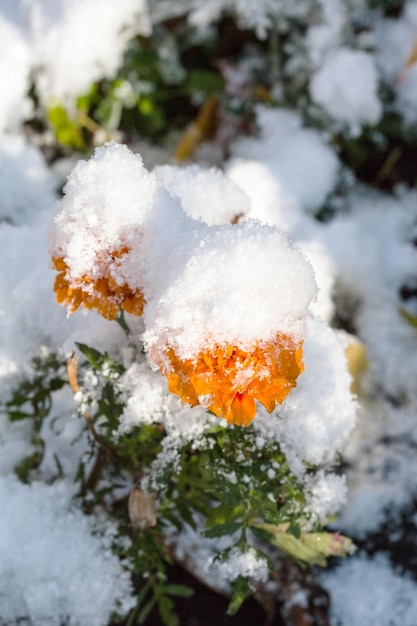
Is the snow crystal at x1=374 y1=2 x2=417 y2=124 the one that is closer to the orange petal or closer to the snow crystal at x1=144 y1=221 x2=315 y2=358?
the snow crystal at x1=144 y1=221 x2=315 y2=358

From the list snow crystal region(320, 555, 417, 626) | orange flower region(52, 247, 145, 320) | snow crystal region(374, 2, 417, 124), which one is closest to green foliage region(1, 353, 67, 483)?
orange flower region(52, 247, 145, 320)

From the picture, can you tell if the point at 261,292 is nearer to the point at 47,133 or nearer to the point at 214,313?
the point at 214,313

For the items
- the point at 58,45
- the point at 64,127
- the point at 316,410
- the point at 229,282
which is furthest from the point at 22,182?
the point at 229,282

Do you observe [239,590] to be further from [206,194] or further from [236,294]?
[206,194]

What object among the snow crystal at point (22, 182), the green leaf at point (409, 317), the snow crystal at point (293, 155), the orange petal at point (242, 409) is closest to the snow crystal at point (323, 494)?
the orange petal at point (242, 409)

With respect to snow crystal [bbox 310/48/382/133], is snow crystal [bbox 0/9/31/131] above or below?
below

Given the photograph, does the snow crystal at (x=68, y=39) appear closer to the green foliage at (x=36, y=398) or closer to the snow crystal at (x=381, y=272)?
the snow crystal at (x=381, y=272)

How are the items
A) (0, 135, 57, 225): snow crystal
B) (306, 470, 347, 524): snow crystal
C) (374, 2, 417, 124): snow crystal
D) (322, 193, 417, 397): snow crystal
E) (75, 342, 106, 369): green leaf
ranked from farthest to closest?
(374, 2, 417, 124): snow crystal
(0, 135, 57, 225): snow crystal
(322, 193, 417, 397): snow crystal
(306, 470, 347, 524): snow crystal
(75, 342, 106, 369): green leaf

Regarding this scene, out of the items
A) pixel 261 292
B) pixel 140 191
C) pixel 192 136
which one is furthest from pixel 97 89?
pixel 261 292
